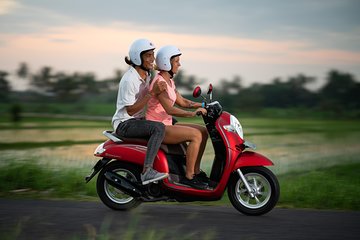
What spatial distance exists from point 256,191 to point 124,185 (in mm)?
1354

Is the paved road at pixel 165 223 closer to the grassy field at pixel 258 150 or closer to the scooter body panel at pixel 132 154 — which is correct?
the scooter body panel at pixel 132 154

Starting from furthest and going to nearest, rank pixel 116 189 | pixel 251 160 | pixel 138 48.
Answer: pixel 116 189
pixel 138 48
pixel 251 160

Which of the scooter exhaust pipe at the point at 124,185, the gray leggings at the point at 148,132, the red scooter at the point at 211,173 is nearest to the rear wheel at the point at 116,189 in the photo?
the red scooter at the point at 211,173

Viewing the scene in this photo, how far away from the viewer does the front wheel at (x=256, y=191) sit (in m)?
6.77

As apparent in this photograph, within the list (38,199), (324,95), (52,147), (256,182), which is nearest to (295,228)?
(256,182)

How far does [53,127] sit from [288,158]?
1311 cm

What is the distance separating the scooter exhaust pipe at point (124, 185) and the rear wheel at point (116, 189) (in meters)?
A: 0.10

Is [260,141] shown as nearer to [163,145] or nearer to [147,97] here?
[163,145]

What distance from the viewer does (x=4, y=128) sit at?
25.4m

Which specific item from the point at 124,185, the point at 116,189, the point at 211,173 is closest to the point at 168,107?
the point at 211,173

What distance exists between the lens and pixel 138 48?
23.2ft

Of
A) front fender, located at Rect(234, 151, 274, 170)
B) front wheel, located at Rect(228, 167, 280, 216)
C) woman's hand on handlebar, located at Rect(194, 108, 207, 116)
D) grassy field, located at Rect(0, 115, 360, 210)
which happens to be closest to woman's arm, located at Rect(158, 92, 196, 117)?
woman's hand on handlebar, located at Rect(194, 108, 207, 116)

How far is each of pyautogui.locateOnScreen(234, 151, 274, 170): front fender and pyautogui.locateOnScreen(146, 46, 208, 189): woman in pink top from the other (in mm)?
432

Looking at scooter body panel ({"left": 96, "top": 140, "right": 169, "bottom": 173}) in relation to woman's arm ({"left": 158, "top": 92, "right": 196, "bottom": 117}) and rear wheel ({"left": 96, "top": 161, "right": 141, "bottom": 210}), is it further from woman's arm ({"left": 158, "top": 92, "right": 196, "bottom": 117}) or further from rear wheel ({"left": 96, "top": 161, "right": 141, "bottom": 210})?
woman's arm ({"left": 158, "top": 92, "right": 196, "bottom": 117})
